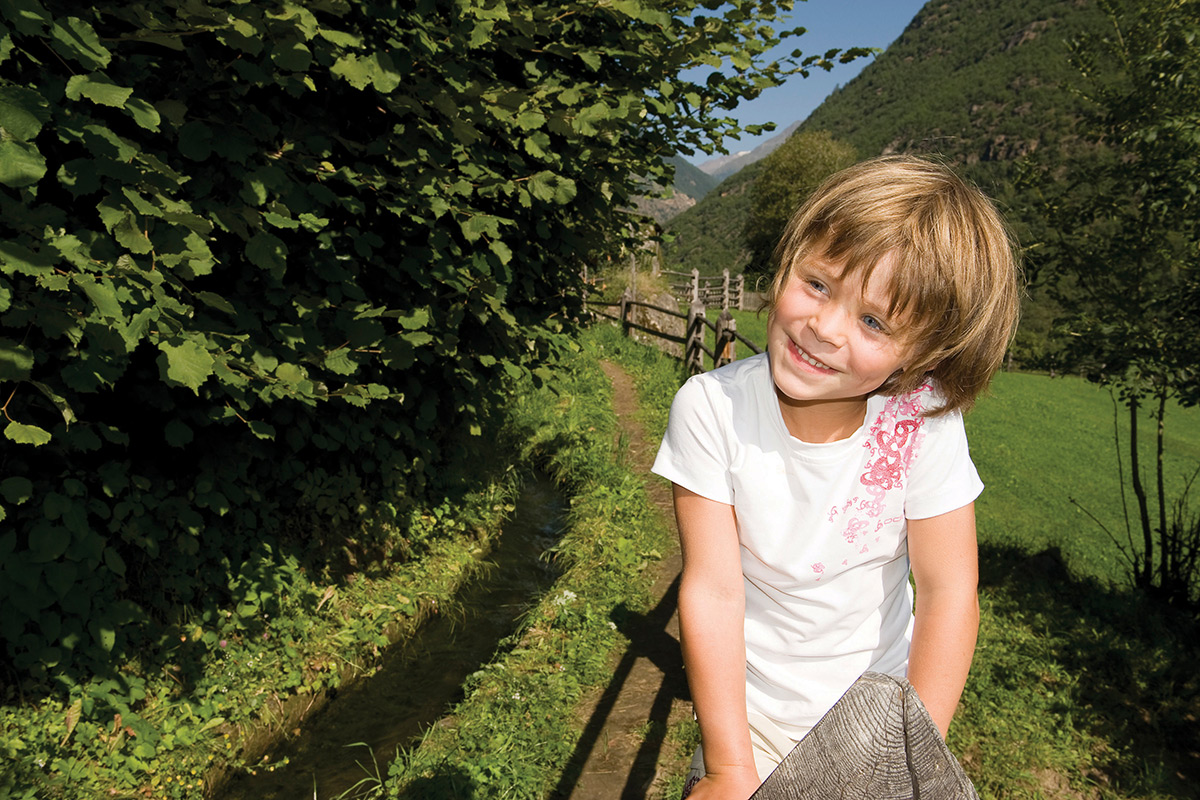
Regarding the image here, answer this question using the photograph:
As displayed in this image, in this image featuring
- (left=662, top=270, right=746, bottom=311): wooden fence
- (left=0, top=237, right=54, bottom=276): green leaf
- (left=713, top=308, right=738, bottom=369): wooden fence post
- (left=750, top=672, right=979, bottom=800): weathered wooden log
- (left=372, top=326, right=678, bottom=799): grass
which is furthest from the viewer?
(left=662, top=270, right=746, bottom=311): wooden fence

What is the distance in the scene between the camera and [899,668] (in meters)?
1.63

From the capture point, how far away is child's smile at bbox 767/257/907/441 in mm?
1352

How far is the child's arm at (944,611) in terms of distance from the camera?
137 centimetres

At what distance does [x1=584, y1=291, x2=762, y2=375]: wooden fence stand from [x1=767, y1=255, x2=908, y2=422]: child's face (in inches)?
165

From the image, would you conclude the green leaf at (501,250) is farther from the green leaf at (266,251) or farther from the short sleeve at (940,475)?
the short sleeve at (940,475)

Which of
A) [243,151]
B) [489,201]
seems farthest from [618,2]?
[243,151]

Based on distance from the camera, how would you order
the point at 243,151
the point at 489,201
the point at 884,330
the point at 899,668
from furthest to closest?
the point at 489,201
the point at 243,151
the point at 899,668
the point at 884,330

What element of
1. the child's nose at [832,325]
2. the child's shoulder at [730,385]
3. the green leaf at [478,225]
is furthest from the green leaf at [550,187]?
the child's nose at [832,325]

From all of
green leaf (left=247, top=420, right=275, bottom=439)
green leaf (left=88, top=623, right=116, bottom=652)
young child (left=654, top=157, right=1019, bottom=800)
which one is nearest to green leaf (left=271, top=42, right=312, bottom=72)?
green leaf (left=247, top=420, right=275, bottom=439)

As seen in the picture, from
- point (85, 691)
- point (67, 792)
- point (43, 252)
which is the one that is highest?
point (43, 252)

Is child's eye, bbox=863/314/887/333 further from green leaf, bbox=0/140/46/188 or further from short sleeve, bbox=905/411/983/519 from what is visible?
green leaf, bbox=0/140/46/188

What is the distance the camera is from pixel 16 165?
173cm

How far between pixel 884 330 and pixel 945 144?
735 millimetres

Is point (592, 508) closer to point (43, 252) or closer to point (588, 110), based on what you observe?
point (588, 110)
